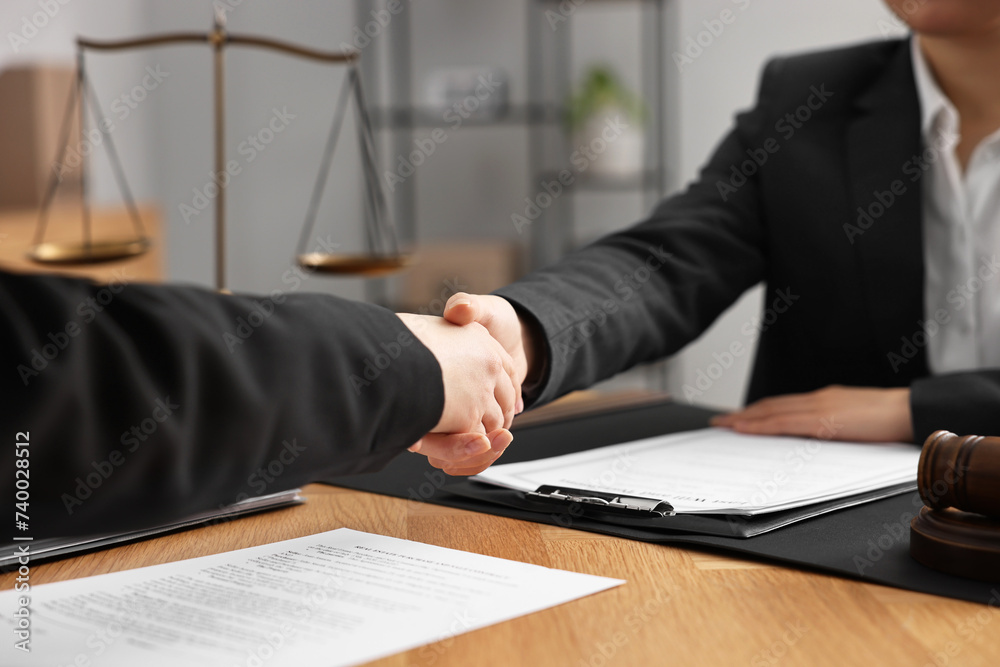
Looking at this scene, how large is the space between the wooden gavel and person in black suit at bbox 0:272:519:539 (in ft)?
1.05

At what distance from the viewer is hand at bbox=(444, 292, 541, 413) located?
737 mm

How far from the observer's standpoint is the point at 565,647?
47 cm

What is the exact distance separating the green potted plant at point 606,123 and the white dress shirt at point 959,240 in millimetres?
1894

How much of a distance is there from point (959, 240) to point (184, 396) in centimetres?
111

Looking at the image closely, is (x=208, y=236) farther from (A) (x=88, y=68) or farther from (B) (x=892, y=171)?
(B) (x=892, y=171)

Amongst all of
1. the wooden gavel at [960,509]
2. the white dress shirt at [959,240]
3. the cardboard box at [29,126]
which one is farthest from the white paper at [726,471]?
the cardboard box at [29,126]

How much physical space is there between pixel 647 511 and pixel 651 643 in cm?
22

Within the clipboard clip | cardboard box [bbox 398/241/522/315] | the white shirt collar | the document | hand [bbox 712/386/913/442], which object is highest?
the white shirt collar

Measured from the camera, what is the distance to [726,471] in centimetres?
83

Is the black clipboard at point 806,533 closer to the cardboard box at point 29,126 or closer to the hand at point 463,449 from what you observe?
the hand at point 463,449

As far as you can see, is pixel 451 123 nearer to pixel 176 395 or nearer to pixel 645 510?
pixel 645 510

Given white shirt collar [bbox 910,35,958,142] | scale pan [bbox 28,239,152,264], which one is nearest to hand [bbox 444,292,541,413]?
scale pan [bbox 28,239,152,264]

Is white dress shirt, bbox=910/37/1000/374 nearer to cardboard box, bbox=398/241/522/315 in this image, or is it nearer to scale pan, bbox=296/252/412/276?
scale pan, bbox=296/252/412/276

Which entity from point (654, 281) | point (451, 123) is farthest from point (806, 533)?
point (451, 123)
